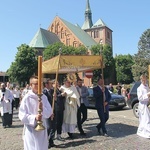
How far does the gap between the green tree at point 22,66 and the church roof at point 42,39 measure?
78.7 ft

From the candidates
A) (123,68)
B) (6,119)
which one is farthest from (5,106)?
(123,68)

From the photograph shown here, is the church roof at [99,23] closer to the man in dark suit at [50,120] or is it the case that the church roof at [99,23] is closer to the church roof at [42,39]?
the church roof at [42,39]

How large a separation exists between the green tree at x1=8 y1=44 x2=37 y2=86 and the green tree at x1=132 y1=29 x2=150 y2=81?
76.1 feet

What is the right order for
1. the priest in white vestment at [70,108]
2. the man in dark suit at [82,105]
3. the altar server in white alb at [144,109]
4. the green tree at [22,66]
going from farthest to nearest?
the green tree at [22,66]
the man in dark suit at [82,105]
the priest in white vestment at [70,108]
the altar server in white alb at [144,109]

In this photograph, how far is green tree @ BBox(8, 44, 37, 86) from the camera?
2347 inches

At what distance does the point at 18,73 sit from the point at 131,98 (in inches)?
1875

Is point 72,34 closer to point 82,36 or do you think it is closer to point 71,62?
point 82,36

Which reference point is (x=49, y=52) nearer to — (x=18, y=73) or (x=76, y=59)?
(x=18, y=73)

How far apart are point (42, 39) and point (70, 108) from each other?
80.0 meters

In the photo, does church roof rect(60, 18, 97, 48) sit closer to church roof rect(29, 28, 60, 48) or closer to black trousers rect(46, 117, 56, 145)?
church roof rect(29, 28, 60, 48)

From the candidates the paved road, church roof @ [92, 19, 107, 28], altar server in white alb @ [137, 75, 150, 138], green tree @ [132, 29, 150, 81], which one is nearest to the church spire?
church roof @ [92, 19, 107, 28]

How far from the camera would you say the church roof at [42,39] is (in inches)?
Answer: 3374

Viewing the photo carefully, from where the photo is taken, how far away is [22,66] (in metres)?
60.1

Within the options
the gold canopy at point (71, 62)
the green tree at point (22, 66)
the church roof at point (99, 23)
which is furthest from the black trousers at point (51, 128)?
the church roof at point (99, 23)
